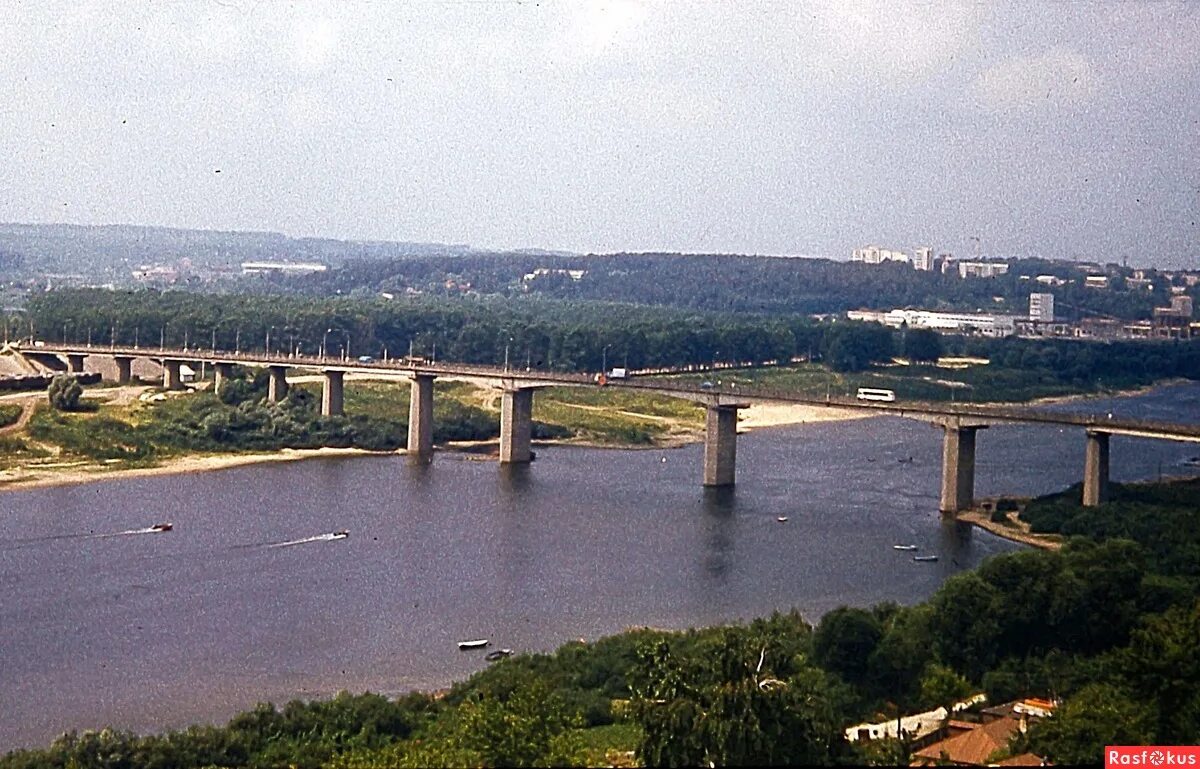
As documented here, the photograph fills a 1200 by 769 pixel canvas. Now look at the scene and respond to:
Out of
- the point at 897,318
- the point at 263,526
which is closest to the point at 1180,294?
the point at 897,318

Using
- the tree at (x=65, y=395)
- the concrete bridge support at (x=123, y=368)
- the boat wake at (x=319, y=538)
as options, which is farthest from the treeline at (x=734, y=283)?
the boat wake at (x=319, y=538)

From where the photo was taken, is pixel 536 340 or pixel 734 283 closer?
pixel 536 340

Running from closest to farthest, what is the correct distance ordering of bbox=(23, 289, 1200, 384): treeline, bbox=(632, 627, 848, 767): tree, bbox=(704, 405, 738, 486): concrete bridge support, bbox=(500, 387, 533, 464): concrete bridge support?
1. bbox=(632, 627, 848, 767): tree
2. bbox=(704, 405, 738, 486): concrete bridge support
3. bbox=(500, 387, 533, 464): concrete bridge support
4. bbox=(23, 289, 1200, 384): treeline

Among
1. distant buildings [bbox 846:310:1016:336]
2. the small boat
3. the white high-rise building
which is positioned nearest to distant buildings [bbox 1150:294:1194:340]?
distant buildings [bbox 846:310:1016:336]

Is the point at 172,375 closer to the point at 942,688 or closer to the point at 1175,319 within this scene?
the point at 1175,319

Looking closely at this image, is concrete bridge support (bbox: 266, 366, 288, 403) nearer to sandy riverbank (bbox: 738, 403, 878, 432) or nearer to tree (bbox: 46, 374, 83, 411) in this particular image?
tree (bbox: 46, 374, 83, 411)

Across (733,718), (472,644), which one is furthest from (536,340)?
(733,718)
